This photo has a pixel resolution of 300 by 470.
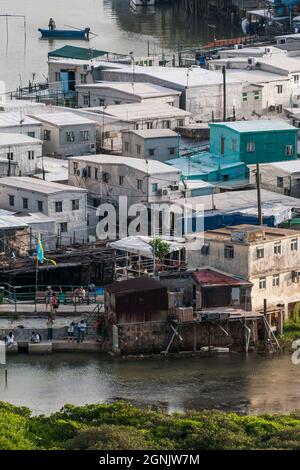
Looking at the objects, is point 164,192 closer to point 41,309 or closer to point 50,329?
point 41,309

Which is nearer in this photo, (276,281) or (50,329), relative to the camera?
(50,329)

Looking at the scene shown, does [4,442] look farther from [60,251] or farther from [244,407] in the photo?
[60,251]

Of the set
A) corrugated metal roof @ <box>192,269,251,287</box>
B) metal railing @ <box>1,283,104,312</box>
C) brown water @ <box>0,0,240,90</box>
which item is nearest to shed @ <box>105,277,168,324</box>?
corrugated metal roof @ <box>192,269,251,287</box>

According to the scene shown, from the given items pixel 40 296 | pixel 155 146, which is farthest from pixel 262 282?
pixel 155 146

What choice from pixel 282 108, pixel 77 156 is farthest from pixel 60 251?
pixel 282 108

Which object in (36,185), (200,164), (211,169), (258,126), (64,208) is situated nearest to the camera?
(64,208)

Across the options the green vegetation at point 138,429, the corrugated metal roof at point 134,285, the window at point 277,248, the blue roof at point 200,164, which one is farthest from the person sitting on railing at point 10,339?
the blue roof at point 200,164
